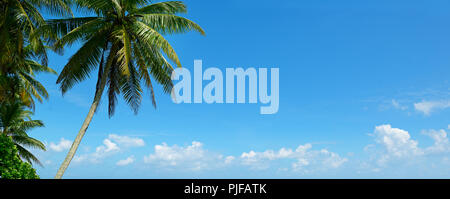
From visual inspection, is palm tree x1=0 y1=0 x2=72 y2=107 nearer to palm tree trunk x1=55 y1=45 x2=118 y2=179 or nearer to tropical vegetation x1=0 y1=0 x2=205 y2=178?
tropical vegetation x1=0 y1=0 x2=205 y2=178

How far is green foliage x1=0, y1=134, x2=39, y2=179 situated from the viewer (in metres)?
13.0

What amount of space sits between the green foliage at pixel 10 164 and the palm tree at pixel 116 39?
111 inches

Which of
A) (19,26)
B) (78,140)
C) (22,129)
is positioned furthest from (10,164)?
(22,129)

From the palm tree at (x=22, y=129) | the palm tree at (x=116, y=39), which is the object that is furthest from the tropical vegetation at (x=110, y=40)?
the palm tree at (x=22, y=129)

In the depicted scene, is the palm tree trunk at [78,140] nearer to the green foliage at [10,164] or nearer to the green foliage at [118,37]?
the green foliage at [118,37]

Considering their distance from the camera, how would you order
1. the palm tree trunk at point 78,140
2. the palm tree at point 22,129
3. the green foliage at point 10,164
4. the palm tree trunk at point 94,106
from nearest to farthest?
1. the palm tree trunk at point 78,140
2. the palm tree trunk at point 94,106
3. the green foliage at point 10,164
4. the palm tree at point 22,129

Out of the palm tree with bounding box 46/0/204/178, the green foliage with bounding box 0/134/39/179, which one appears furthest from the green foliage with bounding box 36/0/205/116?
the green foliage with bounding box 0/134/39/179

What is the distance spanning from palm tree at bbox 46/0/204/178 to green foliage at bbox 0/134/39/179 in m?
2.81

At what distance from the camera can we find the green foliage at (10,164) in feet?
42.8

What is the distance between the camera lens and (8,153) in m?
13.3

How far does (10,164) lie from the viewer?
43.6ft

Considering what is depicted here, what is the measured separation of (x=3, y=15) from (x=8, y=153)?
236 inches
